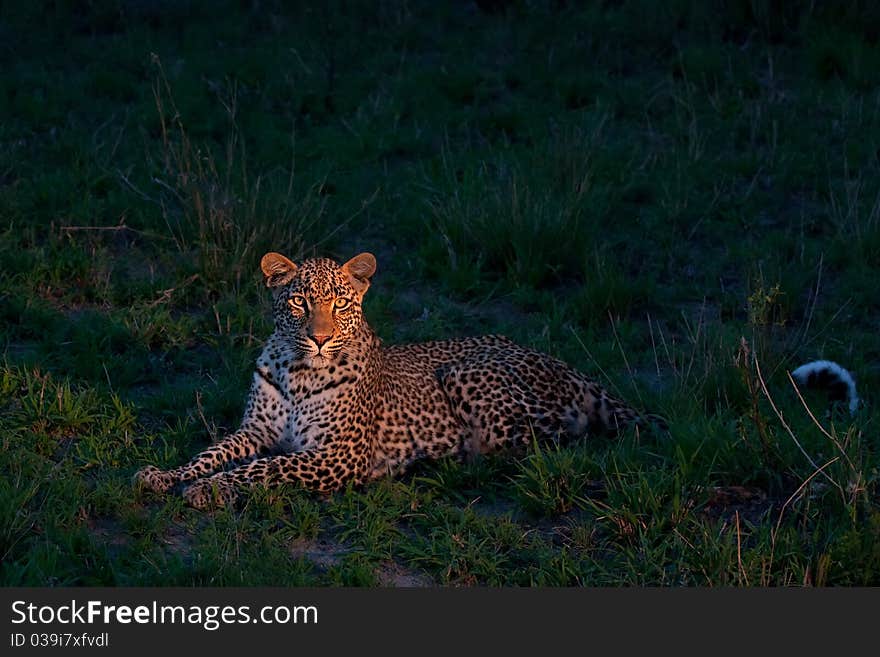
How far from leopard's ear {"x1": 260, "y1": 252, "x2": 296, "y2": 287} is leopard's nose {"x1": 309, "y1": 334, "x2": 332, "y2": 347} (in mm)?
444

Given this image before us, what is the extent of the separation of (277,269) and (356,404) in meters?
0.89

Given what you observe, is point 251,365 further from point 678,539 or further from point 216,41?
point 216,41

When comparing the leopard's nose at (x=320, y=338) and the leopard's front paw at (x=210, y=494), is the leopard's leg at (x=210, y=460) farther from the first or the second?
the leopard's nose at (x=320, y=338)

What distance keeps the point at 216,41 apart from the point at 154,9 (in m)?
1.17

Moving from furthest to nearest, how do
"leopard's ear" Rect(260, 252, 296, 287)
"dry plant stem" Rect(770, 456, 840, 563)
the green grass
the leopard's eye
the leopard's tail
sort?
the leopard's tail < "leopard's ear" Rect(260, 252, 296, 287) < the leopard's eye < the green grass < "dry plant stem" Rect(770, 456, 840, 563)

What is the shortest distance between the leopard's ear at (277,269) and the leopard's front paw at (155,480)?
1.25 m

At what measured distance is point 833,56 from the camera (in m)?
13.9

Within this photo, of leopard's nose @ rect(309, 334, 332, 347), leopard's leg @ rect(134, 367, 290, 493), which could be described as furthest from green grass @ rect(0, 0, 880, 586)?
leopard's nose @ rect(309, 334, 332, 347)

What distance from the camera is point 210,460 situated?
25.1 feet

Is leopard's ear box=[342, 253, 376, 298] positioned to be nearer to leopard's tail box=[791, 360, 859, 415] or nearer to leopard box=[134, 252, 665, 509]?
leopard box=[134, 252, 665, 509]

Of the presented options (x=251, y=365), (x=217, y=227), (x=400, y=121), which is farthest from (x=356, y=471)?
(x=400, y=121)

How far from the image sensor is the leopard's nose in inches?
301

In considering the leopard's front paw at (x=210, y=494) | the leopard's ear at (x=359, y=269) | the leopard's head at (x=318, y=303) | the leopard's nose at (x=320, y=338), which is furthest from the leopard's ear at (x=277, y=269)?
the leopard's front paw at (x=210, y=494)

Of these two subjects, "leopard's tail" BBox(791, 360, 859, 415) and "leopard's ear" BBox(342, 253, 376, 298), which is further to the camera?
"leopard's tail" BBox(791, 360, 859, 415)
